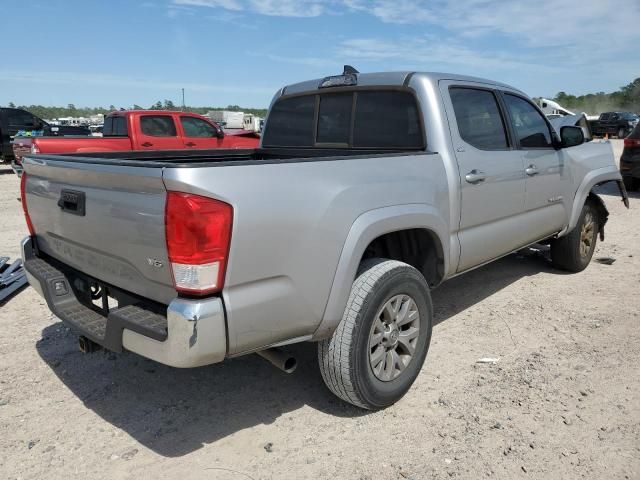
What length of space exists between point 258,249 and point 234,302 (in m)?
0.25

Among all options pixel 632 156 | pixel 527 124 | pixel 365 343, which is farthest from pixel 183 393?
pixel 632 156

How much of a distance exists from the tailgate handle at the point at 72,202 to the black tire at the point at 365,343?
4.59ft

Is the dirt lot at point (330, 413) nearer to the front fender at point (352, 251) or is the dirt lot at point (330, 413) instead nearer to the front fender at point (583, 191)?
the front fender at point (352, 251)

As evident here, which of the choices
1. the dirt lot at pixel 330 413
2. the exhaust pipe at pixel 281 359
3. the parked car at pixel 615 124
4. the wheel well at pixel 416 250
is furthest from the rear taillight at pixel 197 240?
the parked car at pixel 615 124

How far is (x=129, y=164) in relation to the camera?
7.73 feet

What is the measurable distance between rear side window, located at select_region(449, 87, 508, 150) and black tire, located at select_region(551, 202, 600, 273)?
1852 mm

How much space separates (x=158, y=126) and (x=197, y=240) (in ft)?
34.5

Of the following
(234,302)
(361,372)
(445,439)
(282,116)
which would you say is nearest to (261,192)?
(234,302)

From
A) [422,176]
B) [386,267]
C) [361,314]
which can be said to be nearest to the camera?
[361,314]

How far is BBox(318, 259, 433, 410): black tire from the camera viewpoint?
274 centimetres

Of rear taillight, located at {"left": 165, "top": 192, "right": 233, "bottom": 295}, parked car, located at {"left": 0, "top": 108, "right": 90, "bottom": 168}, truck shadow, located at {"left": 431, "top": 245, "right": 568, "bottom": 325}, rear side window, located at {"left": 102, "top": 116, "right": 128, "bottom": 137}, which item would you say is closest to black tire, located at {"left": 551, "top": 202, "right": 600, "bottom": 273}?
truck shadow, located at {"left": 431, "top": 245, "right": 568, "bottom": 325}

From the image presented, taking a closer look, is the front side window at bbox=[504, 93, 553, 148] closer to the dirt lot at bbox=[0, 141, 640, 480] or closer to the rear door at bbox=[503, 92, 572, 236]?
the rear door at bbox=[503, 92, 572, 236]

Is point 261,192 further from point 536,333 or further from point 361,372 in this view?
point 536,333

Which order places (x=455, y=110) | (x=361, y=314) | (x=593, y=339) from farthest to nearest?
(x=593, y=339), (x=455, y=110), (x=361, y=314)
